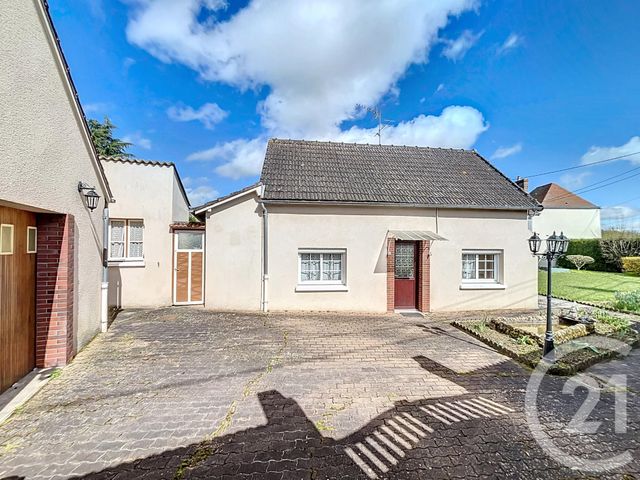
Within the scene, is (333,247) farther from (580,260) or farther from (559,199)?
(559,199)

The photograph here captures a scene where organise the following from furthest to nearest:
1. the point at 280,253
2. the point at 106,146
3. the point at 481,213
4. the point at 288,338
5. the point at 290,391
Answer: the point at 106,146 → the point at 481,213 → the point at 280,253 → the point at 288,338 → the point at 290,391

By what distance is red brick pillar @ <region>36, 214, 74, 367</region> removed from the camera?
6.33 metres

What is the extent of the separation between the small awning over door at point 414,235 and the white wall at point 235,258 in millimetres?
5627

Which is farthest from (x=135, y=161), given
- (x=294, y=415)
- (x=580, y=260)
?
(x=580, y=260)

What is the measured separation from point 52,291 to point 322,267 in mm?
8598

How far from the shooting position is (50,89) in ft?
19.3

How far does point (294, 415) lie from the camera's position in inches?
193

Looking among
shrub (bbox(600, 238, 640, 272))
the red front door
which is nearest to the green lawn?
shrub (bbox(600, 238, 640, 272))

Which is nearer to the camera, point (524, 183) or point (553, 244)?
point (553, 244)

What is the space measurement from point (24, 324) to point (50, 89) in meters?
4.65

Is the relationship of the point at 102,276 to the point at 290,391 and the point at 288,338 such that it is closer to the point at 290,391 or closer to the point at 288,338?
the point at 288,338

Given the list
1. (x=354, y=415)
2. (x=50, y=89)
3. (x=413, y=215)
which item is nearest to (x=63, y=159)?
(x=50, y=89)

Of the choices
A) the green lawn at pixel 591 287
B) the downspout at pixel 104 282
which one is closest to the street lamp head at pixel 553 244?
the green lawn at pixel 591 287

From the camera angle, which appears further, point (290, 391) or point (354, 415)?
point (290, 391)
